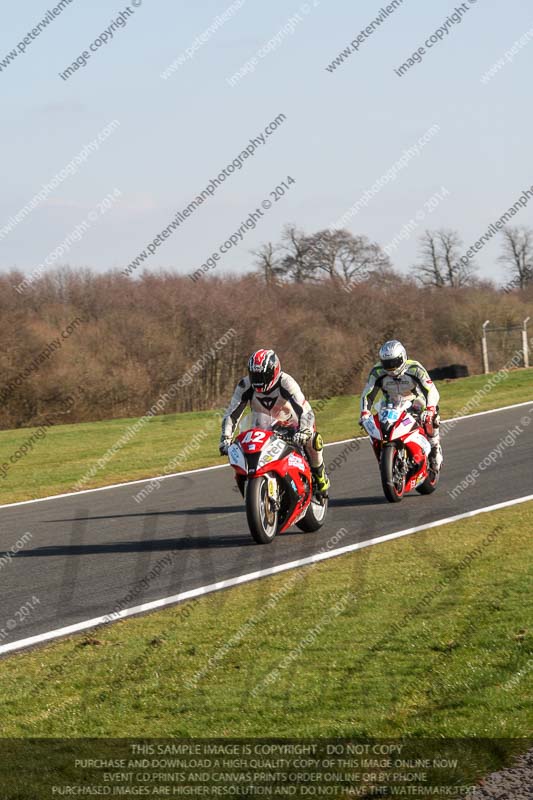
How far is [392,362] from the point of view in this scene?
540 inches

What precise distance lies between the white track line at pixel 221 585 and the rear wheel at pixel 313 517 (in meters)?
1.00

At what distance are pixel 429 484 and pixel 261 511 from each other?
3967 mm

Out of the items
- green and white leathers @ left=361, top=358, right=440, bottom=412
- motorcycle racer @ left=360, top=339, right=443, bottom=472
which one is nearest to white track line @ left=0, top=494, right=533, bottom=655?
motorcycle racer @ left=360, top=339, right=443, bottom=472

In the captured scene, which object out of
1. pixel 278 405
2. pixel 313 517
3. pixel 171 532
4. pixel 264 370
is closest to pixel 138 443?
pixel 171 532

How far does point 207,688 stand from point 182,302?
4520 cm

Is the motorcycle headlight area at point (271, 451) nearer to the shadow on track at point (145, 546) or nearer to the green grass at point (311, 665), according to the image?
the shadow on track at point (145, 546)

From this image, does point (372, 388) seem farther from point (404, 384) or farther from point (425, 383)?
point (425, 383)

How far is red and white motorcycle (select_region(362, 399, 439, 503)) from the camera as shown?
13227 mm

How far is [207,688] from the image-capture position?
603cm

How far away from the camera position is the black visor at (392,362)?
1370 cm

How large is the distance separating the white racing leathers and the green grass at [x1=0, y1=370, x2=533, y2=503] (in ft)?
19.2

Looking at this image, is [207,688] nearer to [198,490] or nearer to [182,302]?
[198,490]

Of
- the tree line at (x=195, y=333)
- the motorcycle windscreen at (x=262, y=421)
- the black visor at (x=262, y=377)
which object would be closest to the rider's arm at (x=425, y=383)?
the motorcycle windscreen at (x=262, y=421)

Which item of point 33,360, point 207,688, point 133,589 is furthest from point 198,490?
point 33,360
